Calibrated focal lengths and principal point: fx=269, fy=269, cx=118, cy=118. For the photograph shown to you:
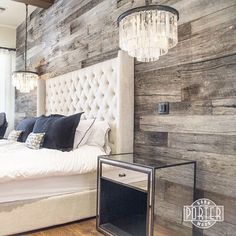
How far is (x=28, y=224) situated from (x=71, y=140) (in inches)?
37.6

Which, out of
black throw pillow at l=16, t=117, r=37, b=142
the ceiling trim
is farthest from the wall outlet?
the ceiling trim

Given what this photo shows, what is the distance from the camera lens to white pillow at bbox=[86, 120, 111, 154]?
9.77 feet

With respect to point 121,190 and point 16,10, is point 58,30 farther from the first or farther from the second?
point 121,190

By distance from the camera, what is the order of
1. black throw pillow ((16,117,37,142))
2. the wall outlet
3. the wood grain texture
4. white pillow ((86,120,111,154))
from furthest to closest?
black throw pillow ((16,117,37,142)) < white pillow ((86,120,111,154)) < the wall outlet < the wood grain texture

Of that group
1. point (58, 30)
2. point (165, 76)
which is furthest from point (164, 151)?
point (58, 30)

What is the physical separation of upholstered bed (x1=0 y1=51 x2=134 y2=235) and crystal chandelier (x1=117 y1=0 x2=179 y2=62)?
0.81 meters

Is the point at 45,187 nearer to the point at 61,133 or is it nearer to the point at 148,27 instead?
the point at 61,133

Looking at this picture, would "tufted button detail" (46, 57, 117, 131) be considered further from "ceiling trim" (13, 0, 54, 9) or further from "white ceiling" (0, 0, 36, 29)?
"white ceiling" (0, 0, 36, 29)

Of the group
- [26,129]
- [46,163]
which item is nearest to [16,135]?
[26,129]

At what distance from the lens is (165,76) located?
2479 millimetres

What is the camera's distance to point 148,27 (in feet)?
6.14

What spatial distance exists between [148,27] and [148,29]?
0.5 inches

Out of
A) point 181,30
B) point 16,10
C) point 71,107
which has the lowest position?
point 71,107

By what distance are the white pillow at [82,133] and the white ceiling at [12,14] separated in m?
3.11
